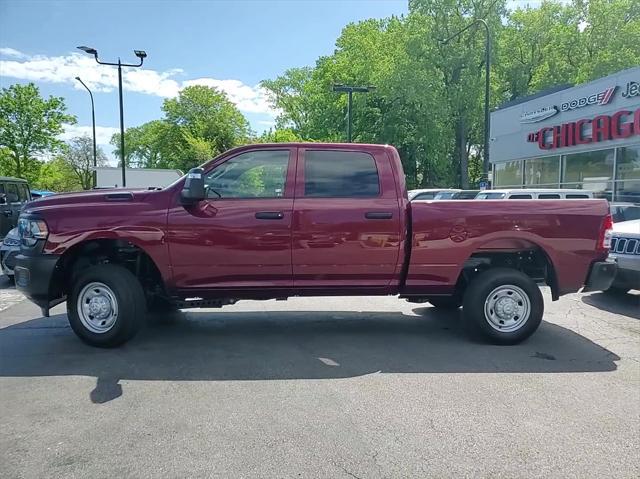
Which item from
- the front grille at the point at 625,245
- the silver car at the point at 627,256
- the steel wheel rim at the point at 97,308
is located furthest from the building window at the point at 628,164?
the steel wheel rim at the point at 97,308

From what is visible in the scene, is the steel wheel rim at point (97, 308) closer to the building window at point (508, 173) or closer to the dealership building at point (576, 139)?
the dealership building at point (576, 139)

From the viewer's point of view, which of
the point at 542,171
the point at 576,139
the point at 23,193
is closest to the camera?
the point at 23,193

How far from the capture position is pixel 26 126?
29172mm

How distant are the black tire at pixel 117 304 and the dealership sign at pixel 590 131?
17.5 metres

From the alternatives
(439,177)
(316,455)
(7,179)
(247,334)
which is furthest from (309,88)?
(316,455)

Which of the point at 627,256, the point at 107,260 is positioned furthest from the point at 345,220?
the point at 627,256

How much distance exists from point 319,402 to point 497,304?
8.45 ft

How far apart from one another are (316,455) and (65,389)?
2.37 metres

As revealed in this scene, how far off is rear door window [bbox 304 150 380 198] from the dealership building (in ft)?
50.3

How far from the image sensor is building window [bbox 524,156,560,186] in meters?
22.2

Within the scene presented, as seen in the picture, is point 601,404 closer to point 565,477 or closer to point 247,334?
point 565,477

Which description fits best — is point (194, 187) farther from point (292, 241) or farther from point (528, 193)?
point (528, 193)

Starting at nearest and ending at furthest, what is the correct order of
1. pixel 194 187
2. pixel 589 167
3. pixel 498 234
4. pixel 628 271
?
pixel 194 187
pixel 498 234
pixel 628 271
pixel 589 167

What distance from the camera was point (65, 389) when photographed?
14.0ft
